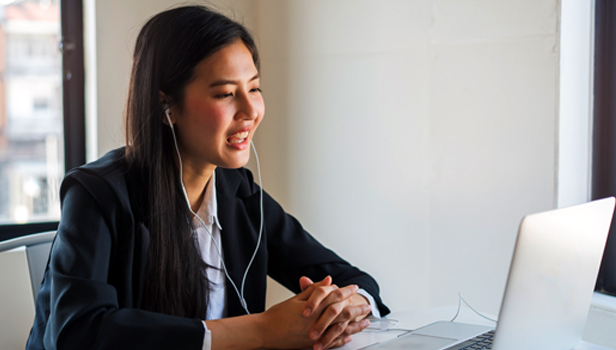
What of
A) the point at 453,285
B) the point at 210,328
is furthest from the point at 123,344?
the point at 453,285

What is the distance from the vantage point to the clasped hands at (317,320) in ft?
3.42

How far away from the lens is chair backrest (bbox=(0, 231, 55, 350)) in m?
1.34

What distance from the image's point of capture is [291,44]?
2535mm

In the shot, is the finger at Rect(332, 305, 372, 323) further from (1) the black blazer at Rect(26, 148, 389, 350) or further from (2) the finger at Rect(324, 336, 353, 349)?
(1) the black blazer at Rect(26, 148, 389, 350)

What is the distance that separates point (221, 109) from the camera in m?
1.27

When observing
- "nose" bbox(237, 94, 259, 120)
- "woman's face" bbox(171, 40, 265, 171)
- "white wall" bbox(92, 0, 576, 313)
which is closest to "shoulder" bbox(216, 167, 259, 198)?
"woman's face" bbox(171, 40, 265, 171)

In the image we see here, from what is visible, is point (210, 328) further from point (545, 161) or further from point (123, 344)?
point (545, 161)

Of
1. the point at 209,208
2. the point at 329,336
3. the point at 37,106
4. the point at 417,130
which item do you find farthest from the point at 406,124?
the point at 37,106

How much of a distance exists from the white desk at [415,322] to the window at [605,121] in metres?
0.71

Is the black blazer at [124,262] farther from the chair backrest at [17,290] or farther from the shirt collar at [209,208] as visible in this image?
the chair backrest at [17,290]

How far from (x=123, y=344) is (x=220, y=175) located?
60cm

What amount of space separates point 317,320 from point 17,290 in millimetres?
808

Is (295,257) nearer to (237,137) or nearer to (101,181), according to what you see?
(237,137)

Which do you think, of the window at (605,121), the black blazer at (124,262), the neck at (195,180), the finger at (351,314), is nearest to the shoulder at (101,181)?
the black blazer at (124,262)
